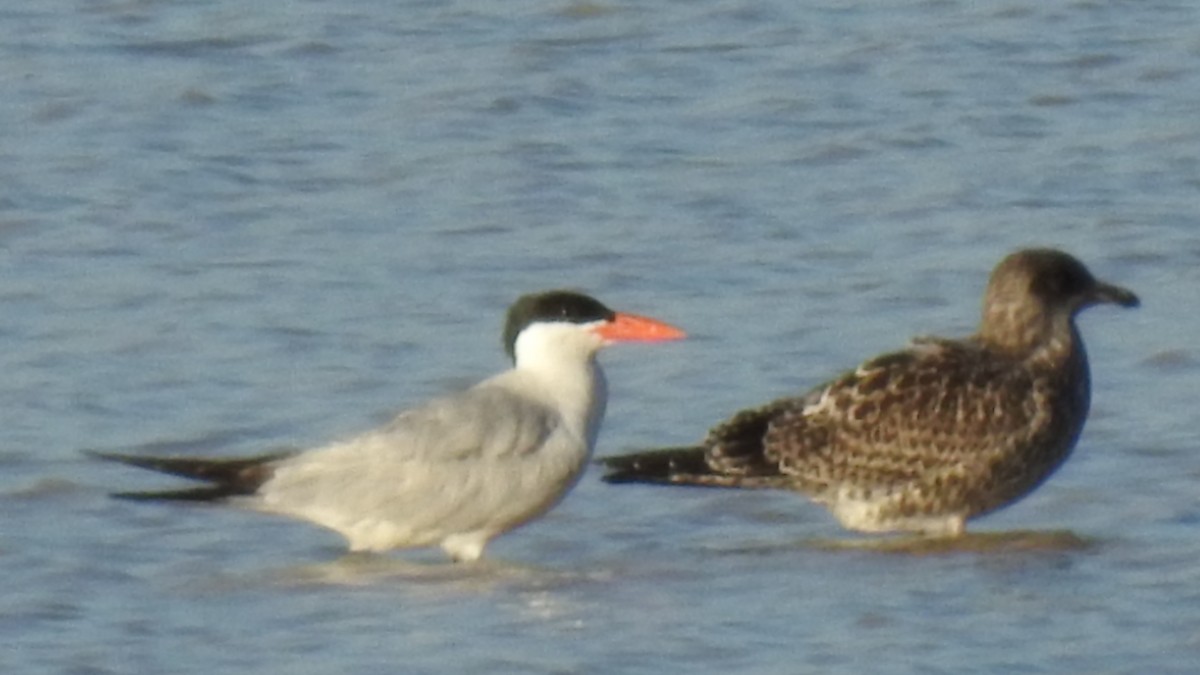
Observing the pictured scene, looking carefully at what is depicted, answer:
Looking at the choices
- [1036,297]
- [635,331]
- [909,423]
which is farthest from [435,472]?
[1036,297]

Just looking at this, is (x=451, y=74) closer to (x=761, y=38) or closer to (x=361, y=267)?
(x=761, y=38)

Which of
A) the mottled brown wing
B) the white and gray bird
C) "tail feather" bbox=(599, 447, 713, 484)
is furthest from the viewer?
the mottled brown wing

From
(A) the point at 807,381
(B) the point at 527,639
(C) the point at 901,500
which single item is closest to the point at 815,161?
(A) the point at 807,381

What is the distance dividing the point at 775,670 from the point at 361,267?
473cm

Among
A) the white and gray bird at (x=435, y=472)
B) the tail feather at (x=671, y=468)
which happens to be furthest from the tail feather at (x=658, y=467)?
the white and gray bird at (x=435, y=472)

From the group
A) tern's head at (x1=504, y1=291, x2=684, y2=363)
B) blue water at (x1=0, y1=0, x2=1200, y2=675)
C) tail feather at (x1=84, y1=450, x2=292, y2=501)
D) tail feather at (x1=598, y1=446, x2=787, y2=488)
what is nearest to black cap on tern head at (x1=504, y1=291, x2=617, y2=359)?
tern's head at (x1=504, y1=291, x2=684, y2=363)

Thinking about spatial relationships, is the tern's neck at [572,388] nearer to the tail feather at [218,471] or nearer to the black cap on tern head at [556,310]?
the black cap on tern head at [556,310]

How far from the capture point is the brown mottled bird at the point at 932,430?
419 inches

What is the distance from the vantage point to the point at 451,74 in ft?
53.4

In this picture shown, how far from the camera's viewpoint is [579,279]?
13156mm

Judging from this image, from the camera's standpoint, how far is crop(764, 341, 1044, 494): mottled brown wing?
35.1ft

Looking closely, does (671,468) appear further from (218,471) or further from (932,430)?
(218,471)

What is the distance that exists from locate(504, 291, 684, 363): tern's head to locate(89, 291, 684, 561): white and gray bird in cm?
19

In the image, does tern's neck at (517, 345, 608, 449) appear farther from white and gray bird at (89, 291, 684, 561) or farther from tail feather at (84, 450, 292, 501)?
tail feather at (84, 450, 292, 501)
